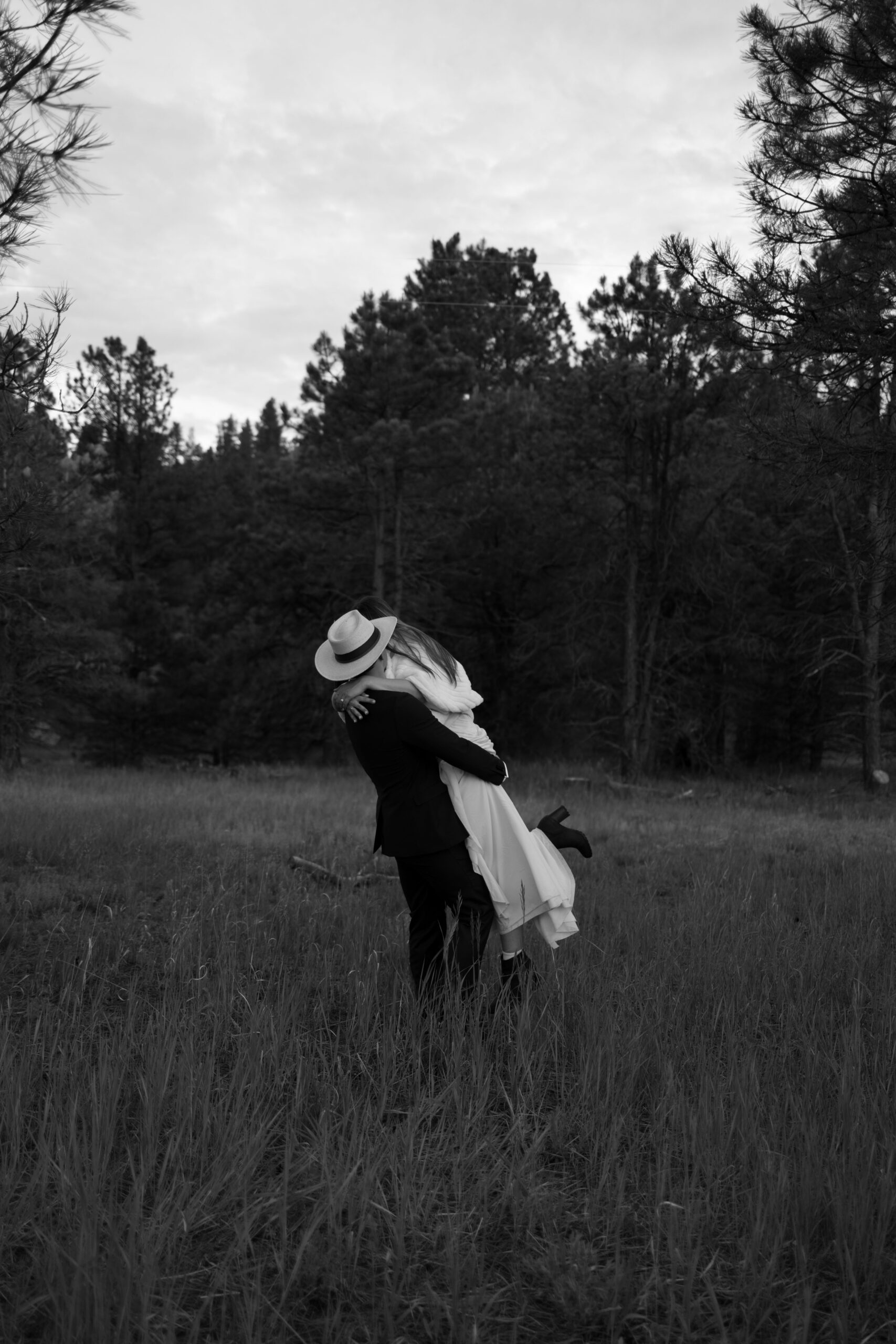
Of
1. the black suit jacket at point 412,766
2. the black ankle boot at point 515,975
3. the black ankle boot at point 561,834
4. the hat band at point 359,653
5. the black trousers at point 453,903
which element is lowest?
the black ankle boot at point 515,975

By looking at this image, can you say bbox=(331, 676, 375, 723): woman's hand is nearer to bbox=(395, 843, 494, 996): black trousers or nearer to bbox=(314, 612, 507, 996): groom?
bbox=(314, 612, 507, 996): groom

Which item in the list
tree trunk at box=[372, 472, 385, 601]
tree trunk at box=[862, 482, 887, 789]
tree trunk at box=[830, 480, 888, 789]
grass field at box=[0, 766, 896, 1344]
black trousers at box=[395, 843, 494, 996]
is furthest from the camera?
tree trunk at box=[372, 472, 385, 601]

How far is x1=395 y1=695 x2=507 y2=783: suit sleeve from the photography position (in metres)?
4.12

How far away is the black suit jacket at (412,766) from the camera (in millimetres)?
4129

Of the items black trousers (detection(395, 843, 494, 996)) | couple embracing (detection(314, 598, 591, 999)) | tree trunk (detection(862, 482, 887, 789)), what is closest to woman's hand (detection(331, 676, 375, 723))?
couple embracing (detection(314, 598, 591, 999))

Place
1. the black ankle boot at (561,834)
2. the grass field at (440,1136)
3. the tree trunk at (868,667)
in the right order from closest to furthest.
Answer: the grass field at (440,1136)
the black ankle boot at (561,834)
the tree trunk at (868,667)

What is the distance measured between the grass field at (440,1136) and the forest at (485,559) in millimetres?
3735

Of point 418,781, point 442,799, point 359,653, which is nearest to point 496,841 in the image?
point 442,799

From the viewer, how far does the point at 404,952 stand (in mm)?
5371

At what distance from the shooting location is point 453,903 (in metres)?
4.30

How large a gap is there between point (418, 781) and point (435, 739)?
251 millimetres

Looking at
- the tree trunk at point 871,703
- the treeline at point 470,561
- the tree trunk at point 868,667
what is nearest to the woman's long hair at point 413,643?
the treeline at point 470,561

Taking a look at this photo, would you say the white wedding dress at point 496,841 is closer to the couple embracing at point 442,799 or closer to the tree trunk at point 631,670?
the couple embracing at point 442,799

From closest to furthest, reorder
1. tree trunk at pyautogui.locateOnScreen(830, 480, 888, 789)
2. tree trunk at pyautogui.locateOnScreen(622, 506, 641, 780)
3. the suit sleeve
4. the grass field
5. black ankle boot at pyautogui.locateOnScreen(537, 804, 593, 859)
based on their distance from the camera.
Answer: the grass field < the suit sleeve < black ankle boot at pyautogui.locateOnScreen(537, 804, 593, 859) < tree trunk at pyautogui.locateOnScreen(830, 480, 888, 789) < tree trunk at pyautogui.locateOnScreen(622, 506, 641, 780)
